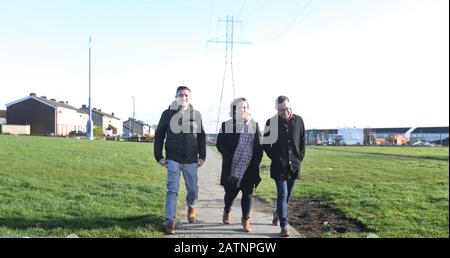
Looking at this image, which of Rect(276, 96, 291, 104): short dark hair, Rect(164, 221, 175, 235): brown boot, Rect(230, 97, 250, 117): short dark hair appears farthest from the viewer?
Rect(230, 97, 250, 117): short dark hair

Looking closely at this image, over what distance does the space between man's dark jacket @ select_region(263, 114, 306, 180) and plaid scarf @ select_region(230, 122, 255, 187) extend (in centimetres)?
23

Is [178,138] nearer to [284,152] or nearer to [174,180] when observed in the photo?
[174,180]

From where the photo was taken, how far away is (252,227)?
6320mm

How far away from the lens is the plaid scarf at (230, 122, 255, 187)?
243 inches

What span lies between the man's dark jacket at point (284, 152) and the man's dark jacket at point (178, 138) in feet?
3.33

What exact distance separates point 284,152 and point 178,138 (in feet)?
Answer: 4.71

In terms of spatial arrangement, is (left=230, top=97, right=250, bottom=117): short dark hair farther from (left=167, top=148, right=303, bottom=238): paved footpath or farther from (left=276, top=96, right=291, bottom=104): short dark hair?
(left=167, top=148, right=303, bottom=238): paved footpath

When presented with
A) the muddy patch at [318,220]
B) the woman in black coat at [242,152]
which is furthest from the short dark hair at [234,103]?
the muddy patch at [318,220]

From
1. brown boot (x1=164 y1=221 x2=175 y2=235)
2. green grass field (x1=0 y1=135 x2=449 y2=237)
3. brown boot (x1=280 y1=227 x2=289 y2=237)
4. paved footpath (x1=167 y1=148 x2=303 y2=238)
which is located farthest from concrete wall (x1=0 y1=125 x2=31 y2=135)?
brown boot (x1=280 y1=227 x2=289 y2=237)

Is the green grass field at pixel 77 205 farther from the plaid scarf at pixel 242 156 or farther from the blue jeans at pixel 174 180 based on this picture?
the plaid scarf at pixel 242 156
